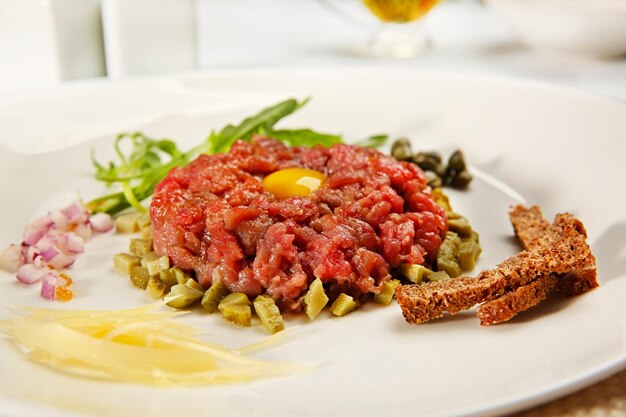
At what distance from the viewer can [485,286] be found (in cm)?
374

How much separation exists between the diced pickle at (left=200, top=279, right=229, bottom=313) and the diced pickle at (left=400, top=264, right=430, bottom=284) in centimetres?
94

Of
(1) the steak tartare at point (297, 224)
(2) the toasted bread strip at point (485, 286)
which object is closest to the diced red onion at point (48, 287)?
(1) the steak tartare at point (297, 224)

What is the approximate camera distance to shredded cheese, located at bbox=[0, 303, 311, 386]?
330 centimetres

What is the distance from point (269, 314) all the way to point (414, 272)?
81 centimetres

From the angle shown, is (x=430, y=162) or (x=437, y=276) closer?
(x=437, y=276)

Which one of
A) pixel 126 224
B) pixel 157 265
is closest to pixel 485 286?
pixel 157 265

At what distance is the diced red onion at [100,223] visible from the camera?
513 cm

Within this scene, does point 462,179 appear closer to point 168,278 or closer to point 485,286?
point 485,286

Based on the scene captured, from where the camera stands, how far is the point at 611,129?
18.2 feet

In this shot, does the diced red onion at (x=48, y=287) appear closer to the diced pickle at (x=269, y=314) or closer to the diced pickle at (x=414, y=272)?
A: the diced pickle at (x=269, y=314)

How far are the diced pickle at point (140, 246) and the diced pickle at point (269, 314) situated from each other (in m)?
0.98

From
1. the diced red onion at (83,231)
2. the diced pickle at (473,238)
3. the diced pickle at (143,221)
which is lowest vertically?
the diced red onion at (83,231)

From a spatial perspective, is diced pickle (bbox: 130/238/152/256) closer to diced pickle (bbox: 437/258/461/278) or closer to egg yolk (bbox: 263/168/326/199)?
egg yolk (bbox: 263/168/326/199)

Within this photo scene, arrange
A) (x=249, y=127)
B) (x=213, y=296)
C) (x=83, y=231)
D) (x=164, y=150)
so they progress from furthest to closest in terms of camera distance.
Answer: (x=164, y=150), (x=249, y=127), (x=83, y=231), (x=213, y=296)
